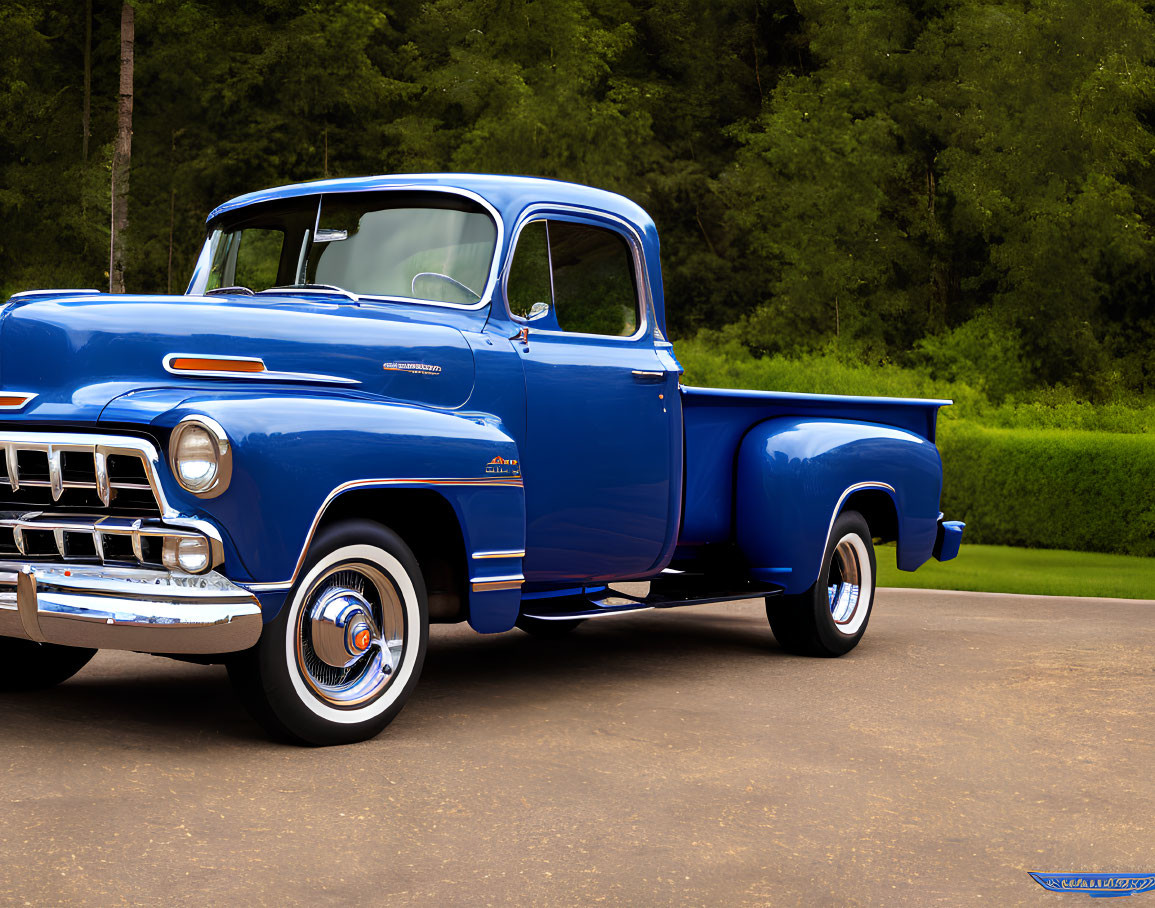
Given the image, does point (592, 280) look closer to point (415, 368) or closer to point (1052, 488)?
point (415, 368)

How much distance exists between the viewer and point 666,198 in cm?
3959

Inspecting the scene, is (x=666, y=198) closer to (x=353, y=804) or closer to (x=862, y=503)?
(x=862, y=503)

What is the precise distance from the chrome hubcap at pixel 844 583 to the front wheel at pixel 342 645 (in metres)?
3.48

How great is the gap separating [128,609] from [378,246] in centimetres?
232

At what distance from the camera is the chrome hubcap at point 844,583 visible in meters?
8.45

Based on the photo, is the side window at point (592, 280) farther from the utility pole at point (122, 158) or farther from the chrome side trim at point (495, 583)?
the utility pole at point (122, 158)

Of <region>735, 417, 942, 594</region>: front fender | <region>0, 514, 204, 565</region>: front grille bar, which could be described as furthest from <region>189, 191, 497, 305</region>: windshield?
<region>735, 417, 942, 594</region>: front fender

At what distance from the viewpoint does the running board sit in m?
6.62

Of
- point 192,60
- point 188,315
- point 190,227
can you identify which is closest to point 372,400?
point 188,315

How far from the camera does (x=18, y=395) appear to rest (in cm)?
530

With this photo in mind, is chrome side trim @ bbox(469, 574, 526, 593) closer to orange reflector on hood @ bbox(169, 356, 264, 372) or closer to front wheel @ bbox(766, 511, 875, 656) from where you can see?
orange reflector on hood @ bbox(169, 356, 264, 372)

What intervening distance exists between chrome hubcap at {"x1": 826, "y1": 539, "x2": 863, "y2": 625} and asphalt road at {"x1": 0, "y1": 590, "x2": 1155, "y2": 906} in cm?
67

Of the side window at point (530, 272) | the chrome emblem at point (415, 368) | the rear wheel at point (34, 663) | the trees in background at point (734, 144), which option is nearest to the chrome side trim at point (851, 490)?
the side window at point (530, 272)

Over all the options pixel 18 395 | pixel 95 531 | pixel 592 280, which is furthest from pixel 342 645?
pixel 592 280
